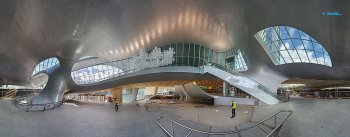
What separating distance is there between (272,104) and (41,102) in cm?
649

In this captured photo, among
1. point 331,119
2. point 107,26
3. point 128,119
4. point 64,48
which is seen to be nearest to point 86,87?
point 128,119

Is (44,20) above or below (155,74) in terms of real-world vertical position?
above

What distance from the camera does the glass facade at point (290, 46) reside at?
16.1ft

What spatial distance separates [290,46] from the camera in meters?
6.72

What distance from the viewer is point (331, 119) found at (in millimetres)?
2438

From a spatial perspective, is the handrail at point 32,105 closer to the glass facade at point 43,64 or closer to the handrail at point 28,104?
the handrail at point 28,104

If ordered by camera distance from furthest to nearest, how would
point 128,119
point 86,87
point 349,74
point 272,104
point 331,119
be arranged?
point 86,87 → point 128,119 → point 349,74 → point 272,104 → point 331,119

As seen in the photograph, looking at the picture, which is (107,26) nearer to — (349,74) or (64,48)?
(64,48)

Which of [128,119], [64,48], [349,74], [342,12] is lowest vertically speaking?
[128,119]

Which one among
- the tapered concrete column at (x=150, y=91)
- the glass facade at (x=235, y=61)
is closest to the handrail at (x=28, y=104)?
the glass facade at (x=235, y=61)

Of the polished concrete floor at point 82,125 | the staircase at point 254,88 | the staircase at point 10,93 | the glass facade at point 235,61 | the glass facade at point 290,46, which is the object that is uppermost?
the glass facade at point 290,46

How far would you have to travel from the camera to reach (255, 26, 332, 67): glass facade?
4.90 meters

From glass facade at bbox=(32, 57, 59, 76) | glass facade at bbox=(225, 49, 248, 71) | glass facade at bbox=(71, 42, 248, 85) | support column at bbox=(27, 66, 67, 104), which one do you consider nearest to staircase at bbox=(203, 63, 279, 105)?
glass facade at bbox=(225, 49, 248, 71)

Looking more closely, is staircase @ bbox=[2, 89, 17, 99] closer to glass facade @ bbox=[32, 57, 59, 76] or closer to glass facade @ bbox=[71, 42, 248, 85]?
glass facade @ bbox=[32, 57, 59, 76]
